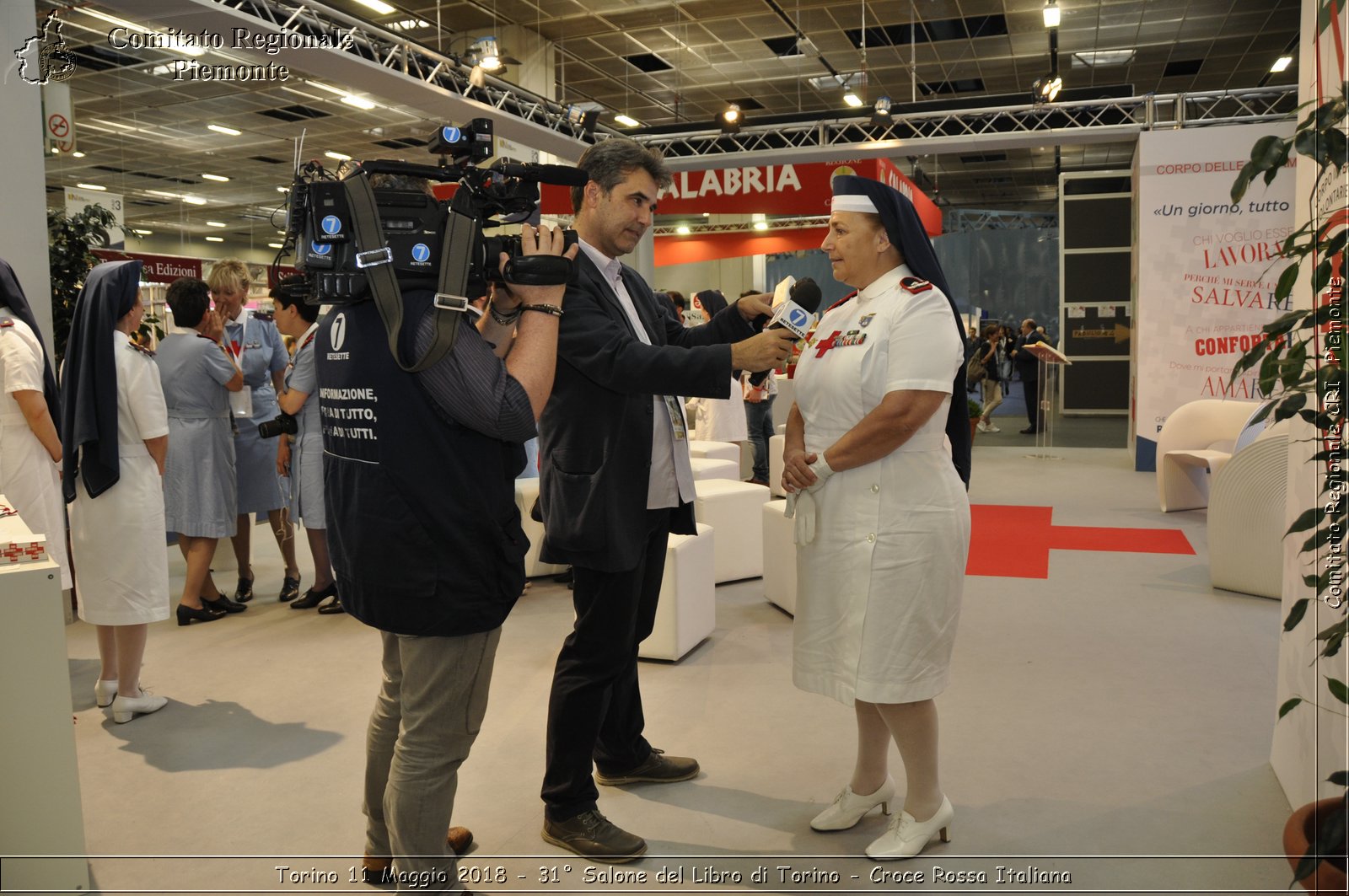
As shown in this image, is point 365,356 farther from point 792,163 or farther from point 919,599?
point 792,163

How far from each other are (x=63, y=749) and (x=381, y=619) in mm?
931

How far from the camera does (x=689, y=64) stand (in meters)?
12.7

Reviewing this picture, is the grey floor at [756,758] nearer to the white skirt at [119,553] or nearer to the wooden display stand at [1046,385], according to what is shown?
the white skirt at [119,553]

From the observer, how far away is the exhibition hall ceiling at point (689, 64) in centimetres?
1067

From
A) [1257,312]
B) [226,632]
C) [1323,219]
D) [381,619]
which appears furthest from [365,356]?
[1257,312]

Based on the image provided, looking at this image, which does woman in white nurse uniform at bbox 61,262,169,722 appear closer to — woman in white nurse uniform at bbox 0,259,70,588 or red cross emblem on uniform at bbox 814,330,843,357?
woman in white nurse uniform at bbox 0,259,70,588

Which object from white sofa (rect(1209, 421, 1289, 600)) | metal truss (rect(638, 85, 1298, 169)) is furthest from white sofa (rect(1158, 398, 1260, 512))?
metal truss (rect(638, 85, 1298, 169))

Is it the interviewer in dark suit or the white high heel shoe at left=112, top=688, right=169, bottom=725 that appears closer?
the interviewer in dark suit

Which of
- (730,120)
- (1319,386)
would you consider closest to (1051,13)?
(730,120)

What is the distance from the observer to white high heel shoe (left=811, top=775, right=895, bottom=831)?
8.27 feet

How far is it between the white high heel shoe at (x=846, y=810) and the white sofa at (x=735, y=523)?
101 inches

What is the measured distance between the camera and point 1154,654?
3930 mm

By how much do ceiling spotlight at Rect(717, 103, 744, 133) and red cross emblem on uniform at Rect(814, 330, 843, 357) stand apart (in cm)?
951

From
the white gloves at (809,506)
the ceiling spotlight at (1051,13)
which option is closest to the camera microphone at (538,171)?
the white gloves at (809,506)
